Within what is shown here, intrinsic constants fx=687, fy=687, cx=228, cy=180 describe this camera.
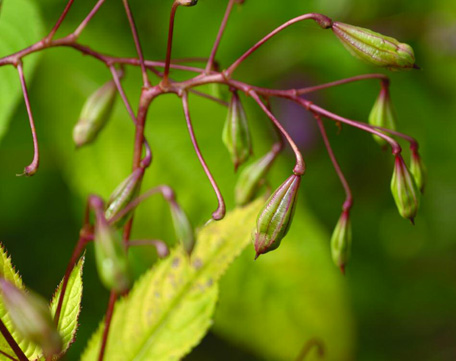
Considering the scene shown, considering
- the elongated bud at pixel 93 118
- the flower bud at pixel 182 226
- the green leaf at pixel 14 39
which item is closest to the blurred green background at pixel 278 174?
the green leaf at pixel 14 39

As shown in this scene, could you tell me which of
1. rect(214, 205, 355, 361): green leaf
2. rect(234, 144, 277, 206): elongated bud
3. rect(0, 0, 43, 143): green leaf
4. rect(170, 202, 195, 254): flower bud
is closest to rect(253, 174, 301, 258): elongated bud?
rect(170, 202, 195, 254): flower bud

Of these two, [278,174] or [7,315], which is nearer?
[7,315]

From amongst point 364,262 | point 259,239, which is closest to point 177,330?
point 259,239

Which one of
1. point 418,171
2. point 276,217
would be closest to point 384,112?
point 418,171

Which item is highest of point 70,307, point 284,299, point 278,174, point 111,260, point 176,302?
point 111,260

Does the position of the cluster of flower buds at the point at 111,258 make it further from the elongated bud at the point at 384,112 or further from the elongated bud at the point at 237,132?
the elongated bud at the point at 384,112

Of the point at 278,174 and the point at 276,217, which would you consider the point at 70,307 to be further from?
the point at 278,174
